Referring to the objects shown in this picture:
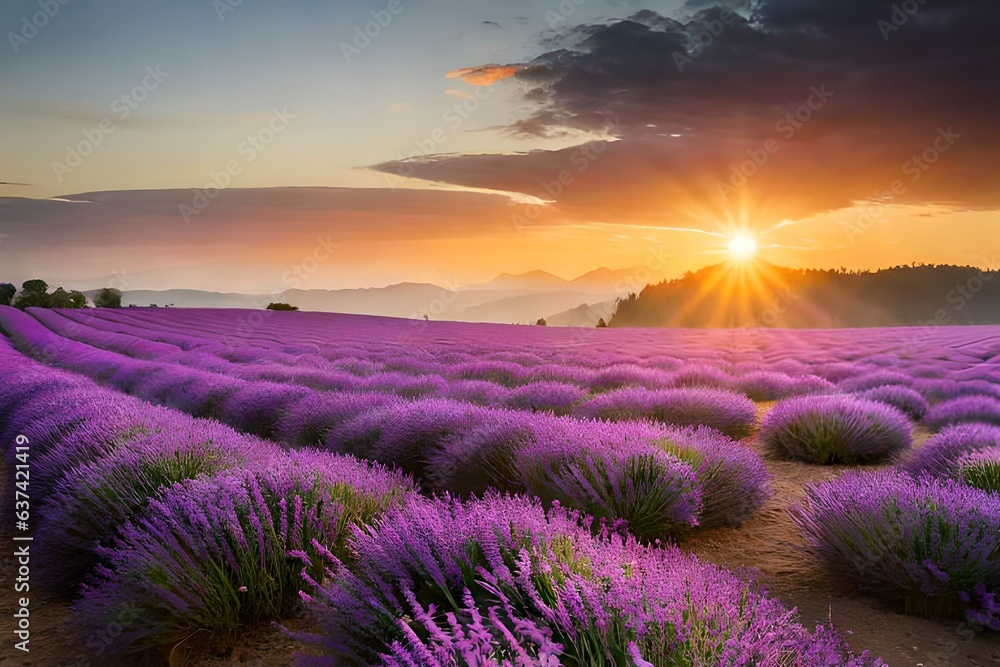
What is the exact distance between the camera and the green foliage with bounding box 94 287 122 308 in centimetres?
5488

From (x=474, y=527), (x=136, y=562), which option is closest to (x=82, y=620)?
(x=136, y=562)

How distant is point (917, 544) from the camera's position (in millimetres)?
2926

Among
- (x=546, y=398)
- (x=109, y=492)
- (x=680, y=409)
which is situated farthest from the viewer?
(x=546, y=398)

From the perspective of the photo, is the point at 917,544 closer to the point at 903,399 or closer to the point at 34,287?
the point at 903,399

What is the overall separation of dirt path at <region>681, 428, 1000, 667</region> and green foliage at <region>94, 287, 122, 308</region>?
61739mm

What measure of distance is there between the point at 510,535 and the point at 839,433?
512 cm

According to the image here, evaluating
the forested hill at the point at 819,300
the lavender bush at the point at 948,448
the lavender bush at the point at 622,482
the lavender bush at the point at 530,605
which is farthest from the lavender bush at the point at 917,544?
the forested hill at the point at 819,300

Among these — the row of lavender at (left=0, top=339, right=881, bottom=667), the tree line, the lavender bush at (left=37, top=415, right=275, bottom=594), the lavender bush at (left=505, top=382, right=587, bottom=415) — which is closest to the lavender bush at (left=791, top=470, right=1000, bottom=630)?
the row of lavender at (left=0, top=339, right=881, bottom=667)

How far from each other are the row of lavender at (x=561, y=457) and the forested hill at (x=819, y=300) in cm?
10126

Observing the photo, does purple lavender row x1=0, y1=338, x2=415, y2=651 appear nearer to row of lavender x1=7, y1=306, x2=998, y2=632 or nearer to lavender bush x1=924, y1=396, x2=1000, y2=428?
row of lavender x1=7, y1=306, x2=998, y2=632

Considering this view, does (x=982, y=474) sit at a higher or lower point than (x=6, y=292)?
lower

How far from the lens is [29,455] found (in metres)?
4.83

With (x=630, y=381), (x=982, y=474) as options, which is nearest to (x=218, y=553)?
(x=982, y=474)

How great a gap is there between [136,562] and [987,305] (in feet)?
460
